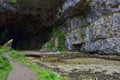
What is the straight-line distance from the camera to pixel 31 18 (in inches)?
2518

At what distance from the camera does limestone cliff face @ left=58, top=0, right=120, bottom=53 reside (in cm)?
4744

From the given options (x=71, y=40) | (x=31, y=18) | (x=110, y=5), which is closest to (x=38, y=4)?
(x=31, y=18)

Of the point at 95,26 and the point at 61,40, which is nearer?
the point at 95,26

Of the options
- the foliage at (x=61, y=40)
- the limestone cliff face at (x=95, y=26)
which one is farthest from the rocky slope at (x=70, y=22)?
the foliage at (x=61, y=40)

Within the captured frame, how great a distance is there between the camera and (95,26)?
5022 centimetres

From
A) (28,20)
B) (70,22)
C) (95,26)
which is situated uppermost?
(28,20)

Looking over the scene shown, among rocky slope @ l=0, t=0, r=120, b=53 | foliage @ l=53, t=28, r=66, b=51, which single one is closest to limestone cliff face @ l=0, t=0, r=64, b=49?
rocky slope @ l=0, t=0, r=120, b=53

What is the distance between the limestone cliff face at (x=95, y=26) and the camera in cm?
4744

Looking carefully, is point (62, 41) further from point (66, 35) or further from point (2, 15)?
point (2, 15)

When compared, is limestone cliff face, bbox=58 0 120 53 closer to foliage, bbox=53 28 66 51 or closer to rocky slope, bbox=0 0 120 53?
rocky slope, bbox=0 0 120 53

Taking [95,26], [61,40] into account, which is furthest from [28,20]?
[95,26]

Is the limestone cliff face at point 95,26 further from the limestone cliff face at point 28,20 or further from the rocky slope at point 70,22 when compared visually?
the limestone cliff face at point 28,20

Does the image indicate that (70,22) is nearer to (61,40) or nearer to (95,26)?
(61,40)

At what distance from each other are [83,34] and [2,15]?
835 inches
